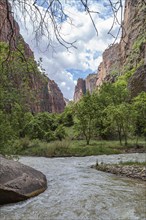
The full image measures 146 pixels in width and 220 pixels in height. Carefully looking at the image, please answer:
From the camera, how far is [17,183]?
8867 mm

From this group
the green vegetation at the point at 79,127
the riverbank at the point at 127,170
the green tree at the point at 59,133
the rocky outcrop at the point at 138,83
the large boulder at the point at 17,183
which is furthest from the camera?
the rocky outcrop at the point at 138,83

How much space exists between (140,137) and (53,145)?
47.6 ft

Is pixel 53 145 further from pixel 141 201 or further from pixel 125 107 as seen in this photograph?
pixel 141 201

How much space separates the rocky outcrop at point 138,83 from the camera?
4366cm

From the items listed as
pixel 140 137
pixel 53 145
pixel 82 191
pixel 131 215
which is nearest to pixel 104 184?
pixel 82 191

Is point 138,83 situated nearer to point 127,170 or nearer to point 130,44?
point 127,170

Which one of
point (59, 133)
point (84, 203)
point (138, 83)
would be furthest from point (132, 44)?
point (138, 83)

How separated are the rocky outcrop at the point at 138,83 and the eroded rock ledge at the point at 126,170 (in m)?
30.1

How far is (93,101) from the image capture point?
120ft

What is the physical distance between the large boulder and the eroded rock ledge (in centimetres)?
516

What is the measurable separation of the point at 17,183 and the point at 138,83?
38431mm

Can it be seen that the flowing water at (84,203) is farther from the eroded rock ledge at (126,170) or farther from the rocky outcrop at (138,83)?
the rocky outcrop at (138,83)

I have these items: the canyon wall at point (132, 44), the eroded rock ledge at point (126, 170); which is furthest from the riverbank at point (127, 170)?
the canyon wall at point (132, 44)

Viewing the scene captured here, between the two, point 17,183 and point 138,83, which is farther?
point 138,83
